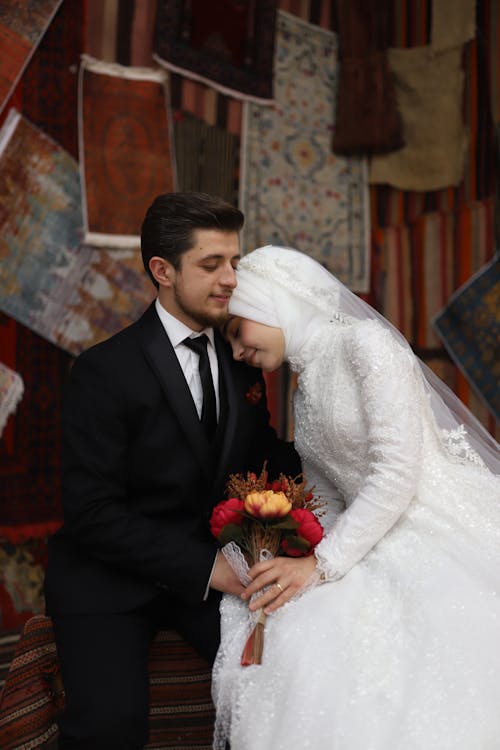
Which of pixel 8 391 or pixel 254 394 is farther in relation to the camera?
pixel 8 391

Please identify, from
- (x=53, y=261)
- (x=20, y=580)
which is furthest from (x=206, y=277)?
(x=20, y=580)

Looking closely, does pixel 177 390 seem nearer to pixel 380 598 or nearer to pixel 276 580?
pixel 276 580

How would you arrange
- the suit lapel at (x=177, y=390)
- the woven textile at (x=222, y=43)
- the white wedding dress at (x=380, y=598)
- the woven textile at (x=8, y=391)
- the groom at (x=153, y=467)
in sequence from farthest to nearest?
1. the woven textile at (x=222, y=43)
2. the woven textile at (x=8, y=391)
3. the suit lapel at (x=177, y=390)
4. the groom at (x=153, y=467)
5. the white wedding dress at (x=380, y=598)

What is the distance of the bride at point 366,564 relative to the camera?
1.92 metres

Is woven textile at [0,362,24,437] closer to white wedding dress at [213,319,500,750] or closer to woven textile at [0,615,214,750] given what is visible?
woven textile at [0,615,214,750]

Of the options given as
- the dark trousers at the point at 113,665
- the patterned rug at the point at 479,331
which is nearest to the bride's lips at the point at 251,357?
the dark trousers at the point at 113,665

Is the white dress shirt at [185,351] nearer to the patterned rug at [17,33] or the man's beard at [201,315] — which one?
the man's beard at [201,315]

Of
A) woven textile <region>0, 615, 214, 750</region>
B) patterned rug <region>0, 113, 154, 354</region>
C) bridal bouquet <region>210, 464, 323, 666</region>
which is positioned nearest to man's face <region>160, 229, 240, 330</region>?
bridal bouquet <region>210, 464, 323, 666</region>

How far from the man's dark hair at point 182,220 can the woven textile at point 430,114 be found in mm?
2748

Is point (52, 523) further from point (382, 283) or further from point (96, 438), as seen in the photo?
point (382, 283)

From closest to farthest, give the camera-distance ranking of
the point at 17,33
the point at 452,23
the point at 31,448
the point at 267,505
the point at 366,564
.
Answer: the point at 267,505 → the point at 366,564 → the point at 17,33 → the point at 31,448 → the point at 452,23

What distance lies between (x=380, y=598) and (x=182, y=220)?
1354 millimetres

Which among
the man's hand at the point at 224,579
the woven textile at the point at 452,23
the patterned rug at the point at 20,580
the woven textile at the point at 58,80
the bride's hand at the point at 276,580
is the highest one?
the woven textile at the point at 452,23

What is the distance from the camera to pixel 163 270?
2682 mm
